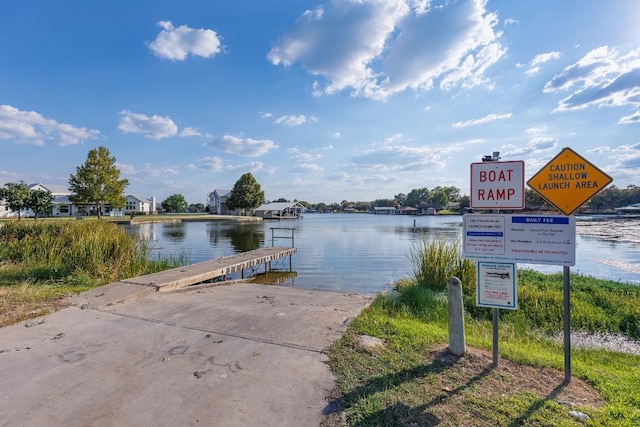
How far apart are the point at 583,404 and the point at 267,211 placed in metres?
74.0

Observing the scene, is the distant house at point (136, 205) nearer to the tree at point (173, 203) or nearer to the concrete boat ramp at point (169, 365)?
the tree at point (173, 203)

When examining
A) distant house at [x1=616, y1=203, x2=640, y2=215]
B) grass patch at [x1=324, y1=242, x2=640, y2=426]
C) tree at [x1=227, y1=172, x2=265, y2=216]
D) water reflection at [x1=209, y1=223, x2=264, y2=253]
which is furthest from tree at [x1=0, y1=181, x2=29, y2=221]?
distant house at [x1=616, y1=203, x2=640, y2=215]

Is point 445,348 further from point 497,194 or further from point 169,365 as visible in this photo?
point 169,365

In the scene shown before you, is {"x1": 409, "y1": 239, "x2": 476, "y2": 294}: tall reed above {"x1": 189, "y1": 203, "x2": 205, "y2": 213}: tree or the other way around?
the other way around

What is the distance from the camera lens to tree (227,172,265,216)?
Result: 68125mm

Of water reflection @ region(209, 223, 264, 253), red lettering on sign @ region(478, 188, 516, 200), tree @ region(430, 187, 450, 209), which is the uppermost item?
tree @ region(430, 187, 450, 209)

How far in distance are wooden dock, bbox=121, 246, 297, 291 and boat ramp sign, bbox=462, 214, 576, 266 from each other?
6648 mm

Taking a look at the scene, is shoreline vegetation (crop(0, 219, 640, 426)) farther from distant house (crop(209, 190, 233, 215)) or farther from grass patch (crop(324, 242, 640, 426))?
distant house (crop(209, 190, 233, 215))

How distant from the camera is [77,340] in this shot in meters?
4.25

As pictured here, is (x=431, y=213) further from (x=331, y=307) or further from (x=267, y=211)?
(x=331, y=307)

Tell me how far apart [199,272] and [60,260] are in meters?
3.74

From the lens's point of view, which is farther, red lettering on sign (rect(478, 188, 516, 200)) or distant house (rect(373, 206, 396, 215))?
distant house (rect(373, 206, 396, 215))

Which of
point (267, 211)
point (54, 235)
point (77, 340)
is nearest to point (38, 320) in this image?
point (77, 340)

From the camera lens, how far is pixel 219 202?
84250mm
